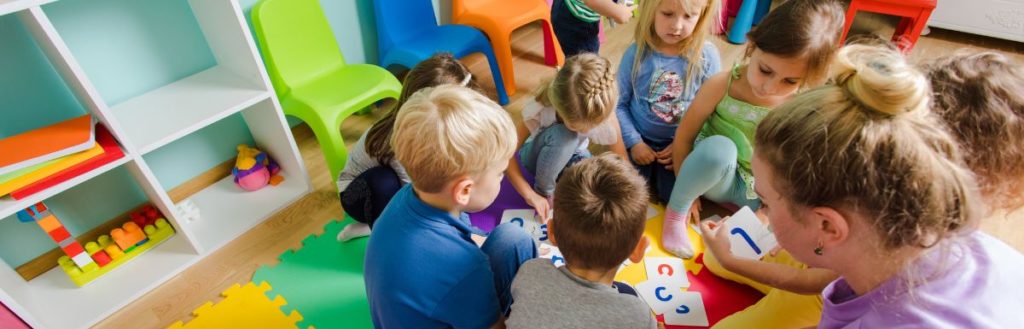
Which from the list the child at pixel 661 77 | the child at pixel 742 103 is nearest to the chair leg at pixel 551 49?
the child at pixel 661 77

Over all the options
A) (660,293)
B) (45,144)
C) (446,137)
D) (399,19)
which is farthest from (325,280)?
(399,19)

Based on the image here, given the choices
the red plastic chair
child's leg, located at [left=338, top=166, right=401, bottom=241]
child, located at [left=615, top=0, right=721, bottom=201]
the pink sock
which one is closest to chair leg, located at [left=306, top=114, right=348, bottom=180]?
child's leg, located at [left=338, top=166, right=401, bottom=241]

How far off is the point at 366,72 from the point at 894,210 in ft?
5.83

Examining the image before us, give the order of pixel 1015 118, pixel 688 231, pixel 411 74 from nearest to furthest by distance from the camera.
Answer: pixel 1015 118 < pixel 411 74 < pixel 688 231

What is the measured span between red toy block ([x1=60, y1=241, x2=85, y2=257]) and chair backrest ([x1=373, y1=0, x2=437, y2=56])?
1.30m

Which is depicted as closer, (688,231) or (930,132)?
(930,132)

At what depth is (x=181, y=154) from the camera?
1.83m

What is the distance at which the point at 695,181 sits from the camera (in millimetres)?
1537

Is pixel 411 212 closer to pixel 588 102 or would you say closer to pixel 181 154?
pixel 588 102

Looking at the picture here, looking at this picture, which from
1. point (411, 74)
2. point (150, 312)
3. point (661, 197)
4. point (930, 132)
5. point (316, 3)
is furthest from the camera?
point (316, 3)

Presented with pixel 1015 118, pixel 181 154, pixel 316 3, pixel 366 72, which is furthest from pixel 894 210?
pixel 181 154

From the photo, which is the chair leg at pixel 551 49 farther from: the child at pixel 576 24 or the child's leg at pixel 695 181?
the child's leg at pixel 695 181

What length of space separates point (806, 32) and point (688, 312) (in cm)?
79

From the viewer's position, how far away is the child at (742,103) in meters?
1.31
